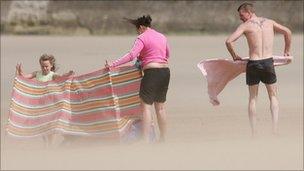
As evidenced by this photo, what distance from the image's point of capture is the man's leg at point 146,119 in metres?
9.16

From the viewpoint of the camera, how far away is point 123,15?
97.5 ft

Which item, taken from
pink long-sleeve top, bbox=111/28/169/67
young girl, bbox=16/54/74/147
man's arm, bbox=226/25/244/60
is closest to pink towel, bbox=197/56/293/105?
man's arm, bbox=226/25/244/60

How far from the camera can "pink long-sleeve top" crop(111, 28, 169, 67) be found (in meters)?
8.98

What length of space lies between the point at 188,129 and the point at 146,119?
7.92 feet

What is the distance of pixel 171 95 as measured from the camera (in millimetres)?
14812

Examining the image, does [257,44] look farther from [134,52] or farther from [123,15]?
[123,15]

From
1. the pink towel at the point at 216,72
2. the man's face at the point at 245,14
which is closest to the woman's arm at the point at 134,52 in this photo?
the man's face at the point at 245,14

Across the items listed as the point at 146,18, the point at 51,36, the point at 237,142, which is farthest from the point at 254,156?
the point at 51,36

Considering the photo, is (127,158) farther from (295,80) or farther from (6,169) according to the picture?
(295,80)

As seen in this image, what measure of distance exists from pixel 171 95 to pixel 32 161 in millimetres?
7000

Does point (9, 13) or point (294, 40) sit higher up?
point (9, 13)

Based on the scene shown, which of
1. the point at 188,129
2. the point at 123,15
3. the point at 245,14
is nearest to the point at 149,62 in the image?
the point at 245,14

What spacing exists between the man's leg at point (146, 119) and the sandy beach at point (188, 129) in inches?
8.2

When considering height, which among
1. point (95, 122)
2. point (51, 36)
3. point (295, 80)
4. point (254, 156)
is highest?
point (51, 36)
